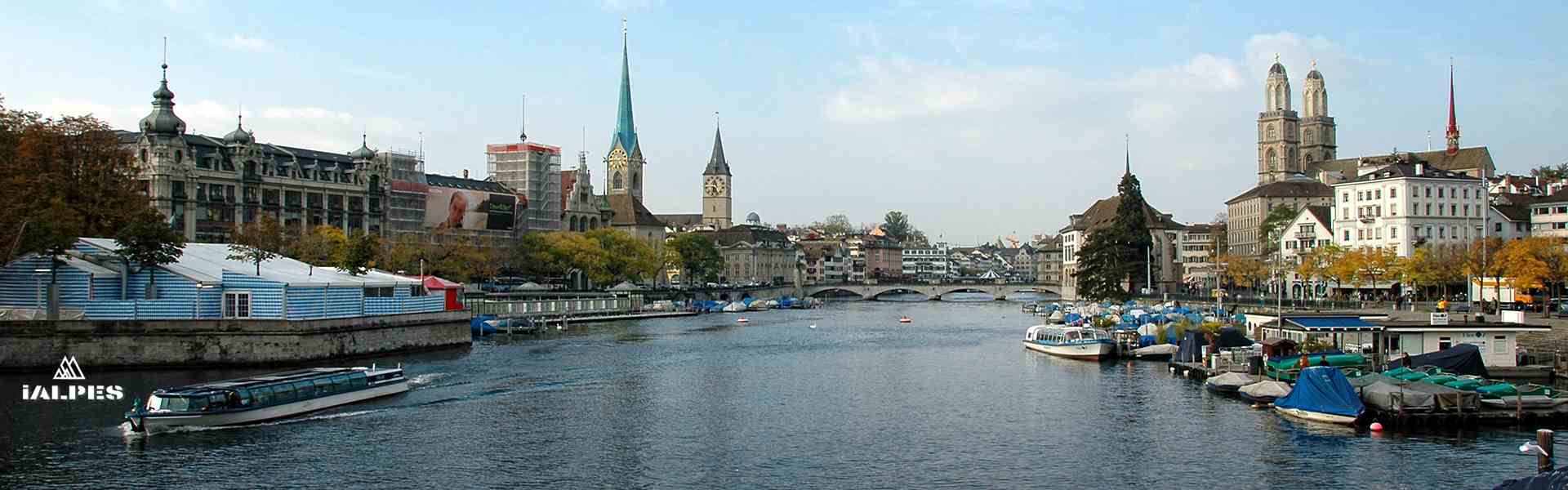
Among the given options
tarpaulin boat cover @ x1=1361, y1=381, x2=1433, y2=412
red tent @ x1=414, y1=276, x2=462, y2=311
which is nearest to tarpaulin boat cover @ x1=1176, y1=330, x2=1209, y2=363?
tarpaulin boat cover @ x1=1361, y1=381, x2=1433, y2=412

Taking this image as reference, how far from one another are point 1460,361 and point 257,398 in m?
43.4

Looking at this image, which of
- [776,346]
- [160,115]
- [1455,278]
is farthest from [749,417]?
[160,115]

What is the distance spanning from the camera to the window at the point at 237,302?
208ft

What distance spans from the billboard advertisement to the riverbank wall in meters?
74.8

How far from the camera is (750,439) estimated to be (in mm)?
41656

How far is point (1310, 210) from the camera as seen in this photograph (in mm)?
119500

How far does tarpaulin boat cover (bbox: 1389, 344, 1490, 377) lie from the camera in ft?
162

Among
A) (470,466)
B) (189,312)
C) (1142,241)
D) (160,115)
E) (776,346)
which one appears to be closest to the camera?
(470,466)

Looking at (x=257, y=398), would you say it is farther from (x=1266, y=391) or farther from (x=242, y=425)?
(x=1266, y=391)

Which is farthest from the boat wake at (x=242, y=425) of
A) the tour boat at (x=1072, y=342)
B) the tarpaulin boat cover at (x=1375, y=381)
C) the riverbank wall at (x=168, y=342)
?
the tour boat at (x=1072, y=342)

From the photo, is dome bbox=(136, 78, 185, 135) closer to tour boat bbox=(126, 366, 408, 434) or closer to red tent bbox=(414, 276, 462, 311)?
red tent bbox=(414, 276, 462, 311)

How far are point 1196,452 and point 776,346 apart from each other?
157 feet

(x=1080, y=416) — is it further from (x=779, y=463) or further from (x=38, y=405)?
(x=38, y=405)

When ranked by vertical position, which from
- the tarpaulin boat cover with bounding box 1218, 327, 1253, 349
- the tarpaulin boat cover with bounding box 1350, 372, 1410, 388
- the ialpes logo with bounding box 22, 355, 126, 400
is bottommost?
the ialpes logo with bounding box 22, 355, 126, 400
